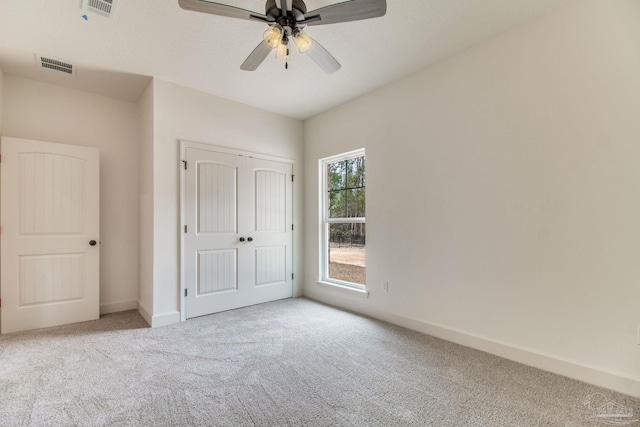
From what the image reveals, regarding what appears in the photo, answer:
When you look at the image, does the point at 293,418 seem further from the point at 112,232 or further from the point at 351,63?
the point at 112,232

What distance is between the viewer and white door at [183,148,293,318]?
3459 millimetres

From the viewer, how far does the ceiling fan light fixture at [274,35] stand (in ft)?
6.36

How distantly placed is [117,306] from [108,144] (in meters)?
2.11

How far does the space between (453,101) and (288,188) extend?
2.50 m

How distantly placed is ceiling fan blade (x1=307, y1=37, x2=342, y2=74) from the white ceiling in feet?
1.05

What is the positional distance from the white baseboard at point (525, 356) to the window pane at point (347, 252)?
1.68 ft

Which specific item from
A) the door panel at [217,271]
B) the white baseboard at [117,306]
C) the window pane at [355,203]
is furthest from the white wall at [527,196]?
the white baseboard at [117,306]

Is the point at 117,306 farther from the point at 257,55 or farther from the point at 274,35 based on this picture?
the point at 274,35

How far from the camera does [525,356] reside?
7.55ft

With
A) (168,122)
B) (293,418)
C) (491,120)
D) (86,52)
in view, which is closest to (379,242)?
(491,120)

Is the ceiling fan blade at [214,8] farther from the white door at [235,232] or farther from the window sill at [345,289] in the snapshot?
the window sill at [345,289]

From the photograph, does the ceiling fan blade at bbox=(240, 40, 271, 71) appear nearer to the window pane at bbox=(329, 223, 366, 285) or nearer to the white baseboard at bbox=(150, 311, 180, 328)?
the window pane at bbox=(329, 223, 366, 285)

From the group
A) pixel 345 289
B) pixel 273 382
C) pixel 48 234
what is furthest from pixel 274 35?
pixel 48 234

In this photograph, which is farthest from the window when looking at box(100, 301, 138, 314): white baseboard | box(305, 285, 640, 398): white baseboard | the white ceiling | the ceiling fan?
box(100, 301, 138, 314): white baseboard
